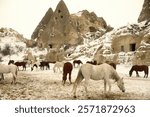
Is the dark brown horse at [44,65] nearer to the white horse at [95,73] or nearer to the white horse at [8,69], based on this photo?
the white horse at [8,69]

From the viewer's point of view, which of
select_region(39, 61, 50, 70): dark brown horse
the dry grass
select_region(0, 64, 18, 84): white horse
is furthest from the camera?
select_region(39, 61, 50, 70): dark brown horse

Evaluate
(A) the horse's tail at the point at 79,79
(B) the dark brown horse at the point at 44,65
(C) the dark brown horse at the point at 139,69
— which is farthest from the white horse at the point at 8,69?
(C) the dark brown horse at the point at 139,69

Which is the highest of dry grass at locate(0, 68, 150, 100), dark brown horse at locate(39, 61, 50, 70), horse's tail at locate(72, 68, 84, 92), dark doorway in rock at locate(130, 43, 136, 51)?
dark doorway in rock at locate(130, 43, 136, 51)

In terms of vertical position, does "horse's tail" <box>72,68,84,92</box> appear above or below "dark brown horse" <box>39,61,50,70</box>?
below

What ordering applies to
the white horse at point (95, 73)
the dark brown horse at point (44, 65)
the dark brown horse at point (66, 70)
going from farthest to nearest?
the dark brown horse at point (44, 65) < the dark brown horse at point (66, 70) < the white horse at point (95, 73)

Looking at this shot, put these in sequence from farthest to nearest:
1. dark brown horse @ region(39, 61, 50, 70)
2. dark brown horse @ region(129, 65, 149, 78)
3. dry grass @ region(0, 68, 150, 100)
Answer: dark brown horse @ region(39, 61, 50, 70) → dark brown horse @ region(129, 65, 149, 78) → dry grass @ region(0, 68, 150, 100)

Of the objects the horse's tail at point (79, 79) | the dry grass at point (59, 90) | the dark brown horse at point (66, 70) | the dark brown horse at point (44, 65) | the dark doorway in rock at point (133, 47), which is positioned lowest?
the dry grass at point (59, 90)

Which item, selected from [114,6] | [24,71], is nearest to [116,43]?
[114,6]

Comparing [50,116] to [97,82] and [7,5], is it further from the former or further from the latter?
[7,5]

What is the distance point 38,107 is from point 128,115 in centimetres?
128

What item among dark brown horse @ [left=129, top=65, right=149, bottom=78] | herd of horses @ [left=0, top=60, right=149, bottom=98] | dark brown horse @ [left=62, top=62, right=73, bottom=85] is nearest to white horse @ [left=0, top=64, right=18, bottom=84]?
herd of horses @ [left=0, top=60, right=149, bottom=98]

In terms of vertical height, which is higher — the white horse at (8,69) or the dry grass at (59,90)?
the white horse at (8,69)

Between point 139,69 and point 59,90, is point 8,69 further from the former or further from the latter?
point 139,69

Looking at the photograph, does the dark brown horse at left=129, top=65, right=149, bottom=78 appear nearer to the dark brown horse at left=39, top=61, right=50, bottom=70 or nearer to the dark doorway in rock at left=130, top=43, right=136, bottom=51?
the dark brown horse at left=39, top=61, right=50, bottom=70
